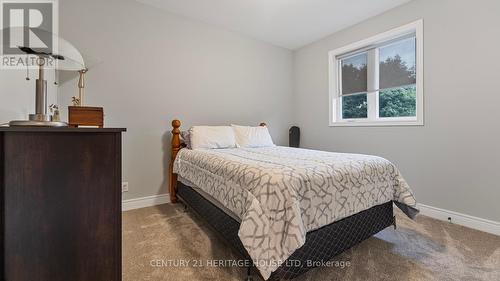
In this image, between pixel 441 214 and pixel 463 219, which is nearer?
pixel 463 219

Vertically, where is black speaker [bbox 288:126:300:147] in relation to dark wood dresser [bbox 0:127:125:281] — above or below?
above

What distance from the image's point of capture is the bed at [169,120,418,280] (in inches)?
44.8

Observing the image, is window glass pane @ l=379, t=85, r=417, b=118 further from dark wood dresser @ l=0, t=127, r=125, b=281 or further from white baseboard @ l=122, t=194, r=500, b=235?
dark wood dresser @ l=0, t=127, r=125, b=281

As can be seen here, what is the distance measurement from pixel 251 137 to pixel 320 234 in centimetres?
174

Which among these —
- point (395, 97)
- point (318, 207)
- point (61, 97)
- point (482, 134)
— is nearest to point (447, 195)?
point (482, 134)

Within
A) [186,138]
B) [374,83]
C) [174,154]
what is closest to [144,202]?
[174,154]

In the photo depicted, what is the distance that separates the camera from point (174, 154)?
2.62 m

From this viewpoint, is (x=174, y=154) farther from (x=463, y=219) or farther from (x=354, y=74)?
(x=463, y=219)

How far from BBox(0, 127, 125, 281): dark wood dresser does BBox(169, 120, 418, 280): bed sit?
25.1 inches

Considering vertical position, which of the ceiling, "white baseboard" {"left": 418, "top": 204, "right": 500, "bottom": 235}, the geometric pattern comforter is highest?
the ceiling

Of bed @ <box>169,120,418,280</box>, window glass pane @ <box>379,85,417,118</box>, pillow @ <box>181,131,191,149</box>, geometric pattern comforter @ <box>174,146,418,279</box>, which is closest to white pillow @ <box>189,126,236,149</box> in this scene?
pillow @ <box>181,131,191,149</box>

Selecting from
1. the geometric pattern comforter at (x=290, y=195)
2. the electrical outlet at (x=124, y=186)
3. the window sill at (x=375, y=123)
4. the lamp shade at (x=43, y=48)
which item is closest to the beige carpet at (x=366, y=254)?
the geometric pattern comforter at (x=290, y=195)

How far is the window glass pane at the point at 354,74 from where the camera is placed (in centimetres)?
294

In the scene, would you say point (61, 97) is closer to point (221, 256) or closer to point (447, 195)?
point (221, 256)
